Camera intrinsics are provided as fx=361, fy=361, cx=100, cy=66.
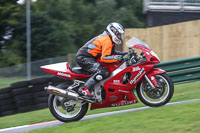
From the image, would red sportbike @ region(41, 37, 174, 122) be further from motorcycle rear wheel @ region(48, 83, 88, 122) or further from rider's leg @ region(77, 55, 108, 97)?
rider's leg @ region(77, 55, 108, 97)

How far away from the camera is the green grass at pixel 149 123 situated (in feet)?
18.0

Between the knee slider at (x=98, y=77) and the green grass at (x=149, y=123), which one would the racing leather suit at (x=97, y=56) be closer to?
the knee slider at (x=98, y=77)

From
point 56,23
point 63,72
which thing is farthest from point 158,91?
point 56,23

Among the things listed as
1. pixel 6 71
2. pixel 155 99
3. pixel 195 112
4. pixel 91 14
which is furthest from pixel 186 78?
pixel 91 14

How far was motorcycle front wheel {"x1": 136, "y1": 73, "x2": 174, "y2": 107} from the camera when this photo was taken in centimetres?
718

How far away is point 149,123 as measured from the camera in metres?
5.88

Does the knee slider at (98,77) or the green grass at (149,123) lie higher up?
the knee slider at (98,77)

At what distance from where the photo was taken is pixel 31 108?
10.1m

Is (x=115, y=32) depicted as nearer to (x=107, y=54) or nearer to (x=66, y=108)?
(x=107, y=54)

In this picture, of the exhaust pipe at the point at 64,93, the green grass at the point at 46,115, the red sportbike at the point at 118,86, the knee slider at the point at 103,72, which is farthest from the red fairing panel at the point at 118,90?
the green grass at the point at 46,115

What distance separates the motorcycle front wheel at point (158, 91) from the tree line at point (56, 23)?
966 inches

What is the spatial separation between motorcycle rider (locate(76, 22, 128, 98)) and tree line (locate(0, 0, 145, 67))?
24118mm

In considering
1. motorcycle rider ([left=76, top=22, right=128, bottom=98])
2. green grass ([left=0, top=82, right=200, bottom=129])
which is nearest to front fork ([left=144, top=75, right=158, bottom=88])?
motorcycle rider ([left=76, top=22, right=128, bottom=98])

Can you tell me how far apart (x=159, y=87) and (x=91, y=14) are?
39846mm
